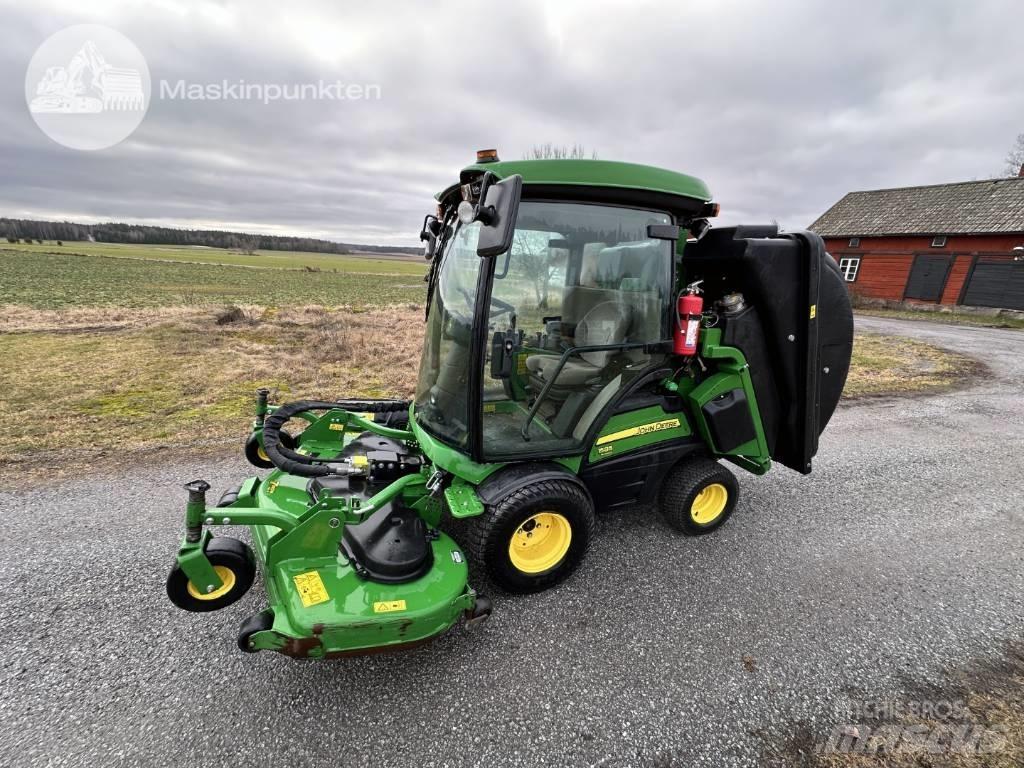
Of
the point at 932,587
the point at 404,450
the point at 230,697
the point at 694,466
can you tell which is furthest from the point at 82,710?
the point at 932,587

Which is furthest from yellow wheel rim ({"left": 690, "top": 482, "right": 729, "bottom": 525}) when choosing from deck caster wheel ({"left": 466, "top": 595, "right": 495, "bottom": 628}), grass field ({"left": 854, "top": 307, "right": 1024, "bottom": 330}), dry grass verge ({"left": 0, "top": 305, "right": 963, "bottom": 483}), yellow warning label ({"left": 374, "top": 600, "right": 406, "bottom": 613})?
grass field ({"left": 854, "top": 307, "right": 1024, "bottom": 330})

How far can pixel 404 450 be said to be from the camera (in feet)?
10.5

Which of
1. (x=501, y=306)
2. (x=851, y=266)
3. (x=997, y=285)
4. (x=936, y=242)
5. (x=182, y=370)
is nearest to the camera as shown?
(x=501, y=306)

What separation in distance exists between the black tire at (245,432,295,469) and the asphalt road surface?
2.24 ft

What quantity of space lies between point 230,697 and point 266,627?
42 cm

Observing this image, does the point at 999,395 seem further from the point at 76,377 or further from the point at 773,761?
the point at 76,377

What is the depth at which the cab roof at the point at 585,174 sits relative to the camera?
2.50m

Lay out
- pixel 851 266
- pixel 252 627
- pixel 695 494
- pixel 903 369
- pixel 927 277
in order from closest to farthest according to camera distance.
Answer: pixel 252 627 < pixel 695 494 < pixel 903 369 < pixel 927 277 < pixel 851 266

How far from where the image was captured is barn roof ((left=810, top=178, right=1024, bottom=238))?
63.5ft

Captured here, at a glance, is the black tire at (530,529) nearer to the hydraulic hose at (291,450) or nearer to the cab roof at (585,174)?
the hydraulic hose at (291,450)

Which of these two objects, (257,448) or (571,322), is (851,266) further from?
(257,448)

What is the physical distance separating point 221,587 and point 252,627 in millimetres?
352

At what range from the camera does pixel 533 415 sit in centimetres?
293

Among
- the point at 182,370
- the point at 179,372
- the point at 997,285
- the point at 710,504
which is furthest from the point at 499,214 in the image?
the point at 997,285
